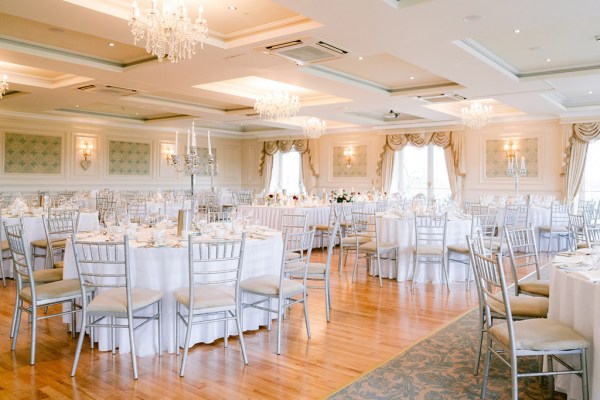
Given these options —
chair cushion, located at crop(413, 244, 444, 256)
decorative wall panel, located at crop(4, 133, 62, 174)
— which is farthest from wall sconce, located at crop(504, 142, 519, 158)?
decorative wall panel, located at crop(4, 133, 62, 174)

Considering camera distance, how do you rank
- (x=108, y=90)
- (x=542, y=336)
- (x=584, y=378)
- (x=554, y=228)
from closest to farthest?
1. (x=584, y=378)
2. (x=542, y=336)
3. (x=108, y=90)
4. (x=554, y=228)

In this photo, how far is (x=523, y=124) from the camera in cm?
1262

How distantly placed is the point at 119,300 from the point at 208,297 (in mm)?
686

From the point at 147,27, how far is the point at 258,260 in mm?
2453

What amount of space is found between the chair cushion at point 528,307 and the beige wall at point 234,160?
9.78m

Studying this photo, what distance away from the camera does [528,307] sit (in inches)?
142

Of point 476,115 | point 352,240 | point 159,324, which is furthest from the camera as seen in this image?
point 476,115

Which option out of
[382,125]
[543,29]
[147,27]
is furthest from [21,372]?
[382,125]

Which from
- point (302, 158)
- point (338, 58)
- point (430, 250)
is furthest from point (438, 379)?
point (302, 158)

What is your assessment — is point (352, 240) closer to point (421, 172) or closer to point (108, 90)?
point (108, 90)

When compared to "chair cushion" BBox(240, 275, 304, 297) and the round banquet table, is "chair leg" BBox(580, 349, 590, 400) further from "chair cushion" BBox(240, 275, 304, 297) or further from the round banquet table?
the round banquet table

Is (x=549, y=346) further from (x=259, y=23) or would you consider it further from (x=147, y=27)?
(x=259, y=23)

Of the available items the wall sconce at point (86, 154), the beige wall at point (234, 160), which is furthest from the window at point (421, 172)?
the wall sconce at point (86, 154)

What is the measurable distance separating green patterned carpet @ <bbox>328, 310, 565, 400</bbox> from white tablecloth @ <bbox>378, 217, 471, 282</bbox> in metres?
2.77
